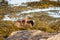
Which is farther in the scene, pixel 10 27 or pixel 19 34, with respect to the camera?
pixel 10 27

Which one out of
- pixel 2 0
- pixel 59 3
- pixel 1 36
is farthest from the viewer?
pixel 2 0

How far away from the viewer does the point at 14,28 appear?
18.8 meters

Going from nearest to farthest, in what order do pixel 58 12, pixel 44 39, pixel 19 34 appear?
pixel 44 39 < pixel 19 34 < pixel 58 12

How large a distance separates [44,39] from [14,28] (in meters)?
10.3

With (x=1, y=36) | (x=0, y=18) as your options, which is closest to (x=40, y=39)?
(x=1, y=36)

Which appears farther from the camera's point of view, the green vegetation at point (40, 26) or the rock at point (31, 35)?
the green vegetation at point (40, 26)

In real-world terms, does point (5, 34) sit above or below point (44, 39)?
below

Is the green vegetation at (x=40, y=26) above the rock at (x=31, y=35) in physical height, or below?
below

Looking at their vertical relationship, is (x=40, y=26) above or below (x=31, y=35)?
below

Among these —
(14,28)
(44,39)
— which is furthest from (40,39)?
(14,28)

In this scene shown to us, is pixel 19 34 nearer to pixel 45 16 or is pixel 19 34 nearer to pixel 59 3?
pixel 45 16

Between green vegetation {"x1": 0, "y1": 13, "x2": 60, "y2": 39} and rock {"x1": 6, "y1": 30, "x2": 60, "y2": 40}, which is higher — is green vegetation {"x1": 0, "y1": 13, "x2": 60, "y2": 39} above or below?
below

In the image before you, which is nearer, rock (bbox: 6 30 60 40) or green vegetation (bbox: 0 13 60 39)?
rock (bbox: 6 30 60 40)

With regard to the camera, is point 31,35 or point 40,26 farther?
point 40,26
